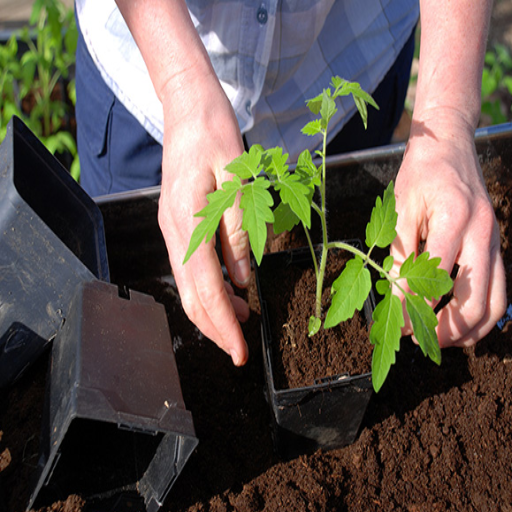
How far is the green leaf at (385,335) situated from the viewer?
958mm

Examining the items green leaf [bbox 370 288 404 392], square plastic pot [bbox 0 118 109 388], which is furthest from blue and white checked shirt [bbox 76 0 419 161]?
green leaf [bbox 370 288 404 392]

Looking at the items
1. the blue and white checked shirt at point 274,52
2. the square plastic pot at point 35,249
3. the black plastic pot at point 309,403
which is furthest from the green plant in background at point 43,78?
the black plastic pot at point 309,403

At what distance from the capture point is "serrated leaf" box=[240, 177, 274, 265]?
954 mm

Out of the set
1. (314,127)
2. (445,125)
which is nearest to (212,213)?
(314,127)

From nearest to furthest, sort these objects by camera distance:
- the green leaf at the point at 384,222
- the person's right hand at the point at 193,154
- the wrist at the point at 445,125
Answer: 1. the green leaf at the point at 384,222
2. the person's right hand at the point at 193,154
3. the wrist at the point at 445,125

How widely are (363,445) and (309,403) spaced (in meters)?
0.29

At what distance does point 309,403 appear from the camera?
1.20 m

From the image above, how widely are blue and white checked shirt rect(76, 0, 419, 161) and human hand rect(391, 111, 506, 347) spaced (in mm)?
504

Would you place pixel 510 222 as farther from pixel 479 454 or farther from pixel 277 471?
pixel 277 471

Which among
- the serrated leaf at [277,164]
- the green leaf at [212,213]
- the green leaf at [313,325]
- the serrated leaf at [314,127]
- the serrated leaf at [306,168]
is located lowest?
the green leaf at [313,325]

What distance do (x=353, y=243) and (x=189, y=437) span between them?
0.66m

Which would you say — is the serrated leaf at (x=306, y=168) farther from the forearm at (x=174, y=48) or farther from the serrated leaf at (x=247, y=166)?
the forearm at (x=174, y=48)

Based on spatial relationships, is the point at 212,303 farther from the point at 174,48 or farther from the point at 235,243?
the point at 174,48

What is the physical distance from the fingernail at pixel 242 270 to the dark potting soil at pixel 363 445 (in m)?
0.39
